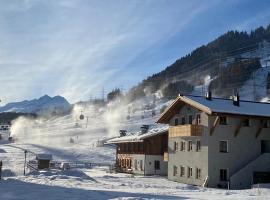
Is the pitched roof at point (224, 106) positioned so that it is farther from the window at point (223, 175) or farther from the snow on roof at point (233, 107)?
the window at point (223, 175)

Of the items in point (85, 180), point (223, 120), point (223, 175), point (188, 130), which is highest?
point (223, 120)

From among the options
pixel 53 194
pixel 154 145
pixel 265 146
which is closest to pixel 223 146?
pixel 265 146

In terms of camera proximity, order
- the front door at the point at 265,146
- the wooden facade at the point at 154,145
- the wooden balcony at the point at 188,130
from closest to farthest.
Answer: the wooden balcony at the point at 188,130 < the front door at the point at 265,146 < the wooden facade at the point at 154,145

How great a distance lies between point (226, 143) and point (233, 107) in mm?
3600

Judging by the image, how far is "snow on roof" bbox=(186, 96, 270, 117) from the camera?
4159cm

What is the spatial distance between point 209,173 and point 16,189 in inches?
759

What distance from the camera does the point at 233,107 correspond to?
4338 cm

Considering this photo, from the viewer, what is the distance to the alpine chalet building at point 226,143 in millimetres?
41344

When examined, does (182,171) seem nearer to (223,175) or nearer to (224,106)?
(223,175)

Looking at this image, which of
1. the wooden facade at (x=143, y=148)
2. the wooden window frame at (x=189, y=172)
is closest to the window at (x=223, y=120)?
the wooden window frame at (x=189, y=172)

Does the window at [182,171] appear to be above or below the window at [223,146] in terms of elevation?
below

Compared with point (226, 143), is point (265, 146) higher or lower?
lower

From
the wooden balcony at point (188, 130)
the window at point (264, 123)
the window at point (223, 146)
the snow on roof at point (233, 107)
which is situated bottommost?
the window at point (223, 146)

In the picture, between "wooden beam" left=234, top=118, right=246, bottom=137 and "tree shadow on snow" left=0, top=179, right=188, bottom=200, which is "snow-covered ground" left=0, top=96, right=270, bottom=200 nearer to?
"tree shadow on snow" left=0, top=179, right=188, bottom=200
